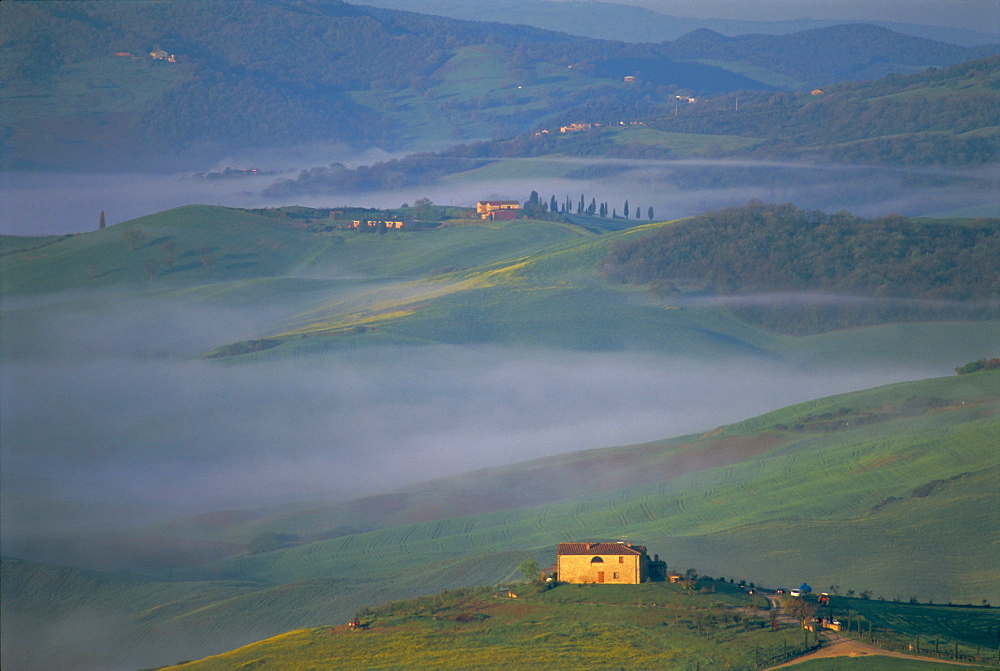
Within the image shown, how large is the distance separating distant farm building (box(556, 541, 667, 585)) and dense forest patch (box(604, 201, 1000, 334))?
340 feet

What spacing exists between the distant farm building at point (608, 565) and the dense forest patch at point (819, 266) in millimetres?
103754

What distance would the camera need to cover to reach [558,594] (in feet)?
189

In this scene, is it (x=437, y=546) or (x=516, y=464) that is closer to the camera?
(x=437, y=546)

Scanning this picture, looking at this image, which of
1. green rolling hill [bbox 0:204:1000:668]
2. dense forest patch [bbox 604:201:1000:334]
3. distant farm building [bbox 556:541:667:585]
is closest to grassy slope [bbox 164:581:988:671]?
distant farm building [bbox 556:541:667:585]

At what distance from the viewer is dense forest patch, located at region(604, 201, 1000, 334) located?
162 metres

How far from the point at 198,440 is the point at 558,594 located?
72.1m

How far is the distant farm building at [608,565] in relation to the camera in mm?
58500

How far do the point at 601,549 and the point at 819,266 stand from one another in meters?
119

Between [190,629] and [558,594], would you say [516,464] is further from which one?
[558,594]

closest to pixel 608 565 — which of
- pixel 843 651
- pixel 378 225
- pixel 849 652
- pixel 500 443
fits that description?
pixel 843 651

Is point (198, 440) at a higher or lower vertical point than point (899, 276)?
lower

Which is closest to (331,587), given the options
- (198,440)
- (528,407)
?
(198,440)

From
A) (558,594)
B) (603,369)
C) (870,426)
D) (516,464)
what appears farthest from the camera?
(603,369)

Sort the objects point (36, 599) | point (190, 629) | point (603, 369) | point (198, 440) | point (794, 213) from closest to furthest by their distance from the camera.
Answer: point (190, 629) < point (36, 599) < point (198, 440) < point (603, 369) < point (794, 213)
